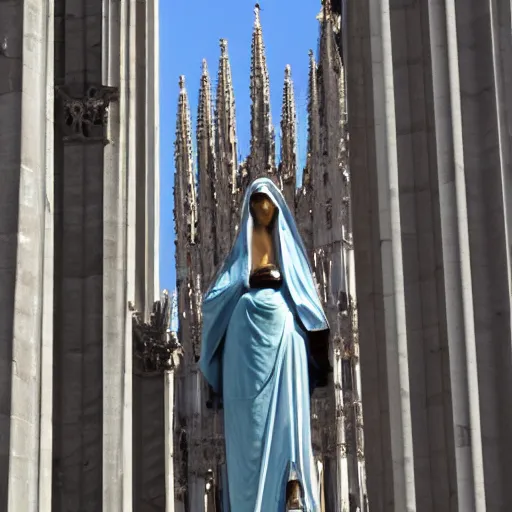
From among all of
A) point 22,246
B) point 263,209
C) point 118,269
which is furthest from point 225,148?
point 22,246

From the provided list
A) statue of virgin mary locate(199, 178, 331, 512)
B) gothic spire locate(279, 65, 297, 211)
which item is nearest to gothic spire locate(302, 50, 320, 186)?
gothic spire locate(279, 65, 297, 211)

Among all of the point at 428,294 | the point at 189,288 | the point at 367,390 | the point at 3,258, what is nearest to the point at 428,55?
the point at 428,294

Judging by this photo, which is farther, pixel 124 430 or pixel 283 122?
pixel 283 122

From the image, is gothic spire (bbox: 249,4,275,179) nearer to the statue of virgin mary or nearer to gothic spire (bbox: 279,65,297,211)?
gothic spire (bbox: 279,65,297,211)

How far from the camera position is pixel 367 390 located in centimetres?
1952

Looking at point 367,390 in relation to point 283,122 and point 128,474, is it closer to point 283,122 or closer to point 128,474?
point 128,474

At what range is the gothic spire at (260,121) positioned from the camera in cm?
7250

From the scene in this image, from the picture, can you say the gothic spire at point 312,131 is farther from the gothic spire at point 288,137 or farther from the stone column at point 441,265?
the stone column at point 441,265

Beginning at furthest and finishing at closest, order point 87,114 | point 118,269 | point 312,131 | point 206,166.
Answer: point 206,166, point 312,131, point 87,114, point 118,269

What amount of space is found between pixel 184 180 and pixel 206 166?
4.51 ft

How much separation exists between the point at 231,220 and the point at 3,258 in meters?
57.0

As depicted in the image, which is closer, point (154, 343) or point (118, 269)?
point (118, 269)

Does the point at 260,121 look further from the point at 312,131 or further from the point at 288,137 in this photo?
the point at 312,131

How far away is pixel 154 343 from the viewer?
21.0 meters
